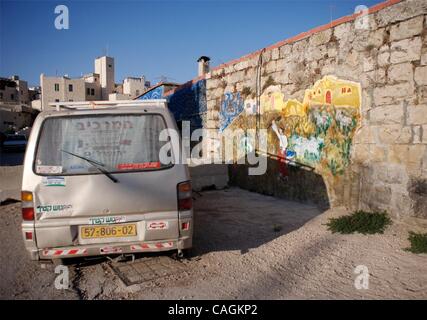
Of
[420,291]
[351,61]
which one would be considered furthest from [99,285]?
[351,61]

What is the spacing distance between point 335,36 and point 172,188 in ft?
15.1

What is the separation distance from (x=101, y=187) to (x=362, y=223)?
3.92 meters

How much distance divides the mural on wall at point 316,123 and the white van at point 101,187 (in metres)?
3.69

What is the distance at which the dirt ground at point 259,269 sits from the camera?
3.18 meters

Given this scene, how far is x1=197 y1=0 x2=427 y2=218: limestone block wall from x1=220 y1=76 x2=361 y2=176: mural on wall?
19mm

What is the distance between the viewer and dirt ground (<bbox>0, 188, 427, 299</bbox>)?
10.4 feet

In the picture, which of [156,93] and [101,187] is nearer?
[101,187]

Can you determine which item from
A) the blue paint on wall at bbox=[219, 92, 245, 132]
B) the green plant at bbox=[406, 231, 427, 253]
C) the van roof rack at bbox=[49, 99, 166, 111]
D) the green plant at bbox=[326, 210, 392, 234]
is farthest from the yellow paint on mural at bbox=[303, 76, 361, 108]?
the van roof rack at bbox=[49, 99, 166, 111]

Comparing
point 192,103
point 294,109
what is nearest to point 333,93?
point 294,109

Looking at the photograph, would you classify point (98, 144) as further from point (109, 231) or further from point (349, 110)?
point (349, 110)

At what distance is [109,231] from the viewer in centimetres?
328

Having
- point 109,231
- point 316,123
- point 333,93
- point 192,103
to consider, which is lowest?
point 109,231

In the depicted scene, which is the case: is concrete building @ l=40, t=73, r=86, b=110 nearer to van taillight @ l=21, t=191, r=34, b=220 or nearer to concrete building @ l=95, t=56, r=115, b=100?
concrete building @ l=95, t=56, r=115, b=100
